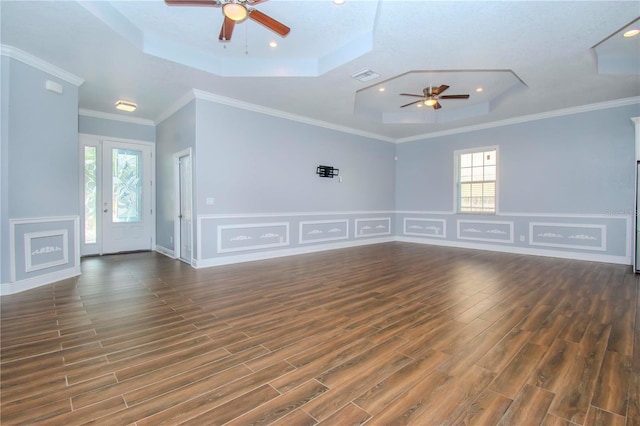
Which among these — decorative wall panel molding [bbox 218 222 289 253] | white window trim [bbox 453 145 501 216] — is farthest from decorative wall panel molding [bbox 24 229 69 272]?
white window trim [bbox 453 145 501 216]

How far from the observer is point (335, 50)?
4.16 m

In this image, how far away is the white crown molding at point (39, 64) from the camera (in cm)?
369

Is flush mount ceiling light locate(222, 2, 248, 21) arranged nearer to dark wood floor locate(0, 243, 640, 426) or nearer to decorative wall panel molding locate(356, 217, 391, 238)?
dark wood floor locate(0, 243, 640, 426)

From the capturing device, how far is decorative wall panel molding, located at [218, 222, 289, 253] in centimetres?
550

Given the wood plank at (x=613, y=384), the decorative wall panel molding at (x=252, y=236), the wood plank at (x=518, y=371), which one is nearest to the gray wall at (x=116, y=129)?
the decorative wall panel molding at (x=252, y=236)

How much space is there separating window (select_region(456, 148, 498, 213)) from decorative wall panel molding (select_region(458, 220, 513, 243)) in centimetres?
31

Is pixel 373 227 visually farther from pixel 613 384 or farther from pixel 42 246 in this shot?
pixel 42 246

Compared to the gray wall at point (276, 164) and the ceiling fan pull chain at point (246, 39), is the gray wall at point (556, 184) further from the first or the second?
the ceiling fan pull chain at point (246, 39)

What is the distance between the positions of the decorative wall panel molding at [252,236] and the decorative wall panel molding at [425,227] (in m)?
4.01

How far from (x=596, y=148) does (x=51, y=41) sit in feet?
28.8

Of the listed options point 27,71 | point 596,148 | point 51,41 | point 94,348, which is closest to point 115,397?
point 94,348

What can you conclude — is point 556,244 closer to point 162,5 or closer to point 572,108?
point 572,108

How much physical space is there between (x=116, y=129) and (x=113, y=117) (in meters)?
0.25

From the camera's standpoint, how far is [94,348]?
2.35m
